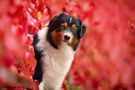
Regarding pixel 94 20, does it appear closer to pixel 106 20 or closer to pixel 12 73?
pixel 106 20

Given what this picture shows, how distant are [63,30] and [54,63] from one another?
0.23 meters

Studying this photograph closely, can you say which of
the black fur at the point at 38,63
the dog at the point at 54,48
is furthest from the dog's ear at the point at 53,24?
the black fur at the point at 38,63

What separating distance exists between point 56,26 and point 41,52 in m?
0.20

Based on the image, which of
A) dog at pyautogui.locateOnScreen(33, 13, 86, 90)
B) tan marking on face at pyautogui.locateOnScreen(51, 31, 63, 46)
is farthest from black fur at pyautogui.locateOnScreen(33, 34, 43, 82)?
tan marking on face at pyautogui.locateOnScreen(51, 31, 63, 46)

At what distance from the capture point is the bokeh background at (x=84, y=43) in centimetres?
261

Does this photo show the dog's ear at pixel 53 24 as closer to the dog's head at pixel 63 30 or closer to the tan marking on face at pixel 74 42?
the dog's head at pixel 63 30

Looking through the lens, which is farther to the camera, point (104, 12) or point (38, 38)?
point (104, 12)

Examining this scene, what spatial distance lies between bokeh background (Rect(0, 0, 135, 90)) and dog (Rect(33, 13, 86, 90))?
47mm

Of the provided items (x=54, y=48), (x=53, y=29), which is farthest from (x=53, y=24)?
(x=54, y=48)

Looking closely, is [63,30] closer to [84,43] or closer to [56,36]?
[56,36]

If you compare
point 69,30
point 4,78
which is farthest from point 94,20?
point 4,78

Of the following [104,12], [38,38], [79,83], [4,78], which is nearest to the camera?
[4,78]

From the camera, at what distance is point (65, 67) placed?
2.85 meters

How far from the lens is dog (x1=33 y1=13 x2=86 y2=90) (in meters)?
2.76
